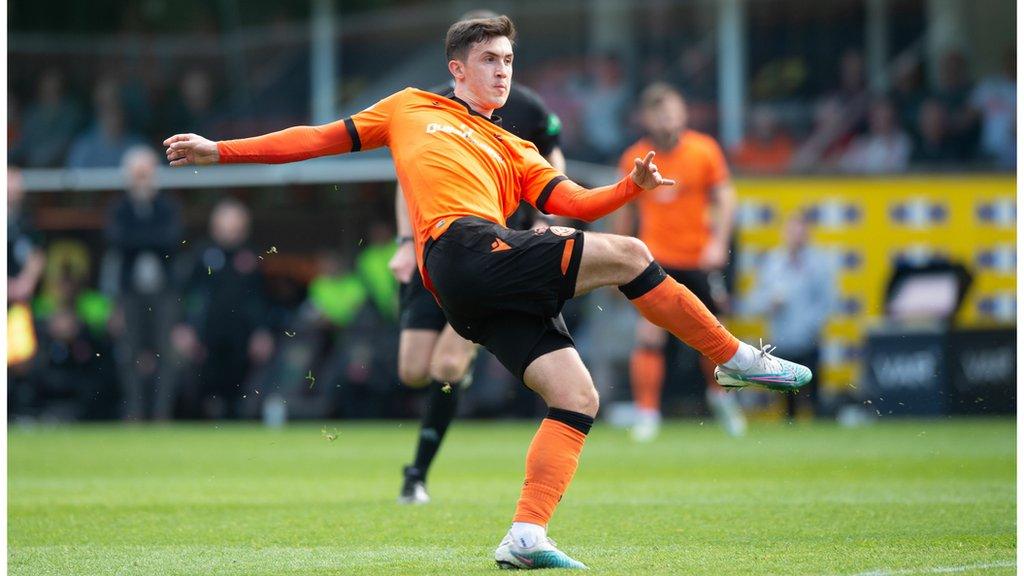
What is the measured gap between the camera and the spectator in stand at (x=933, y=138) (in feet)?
55.9

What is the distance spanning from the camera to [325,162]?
17.6m

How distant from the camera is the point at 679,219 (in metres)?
13.4

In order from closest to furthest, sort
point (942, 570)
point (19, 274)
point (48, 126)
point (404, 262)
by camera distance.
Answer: point (942, 570) < point (404, 262) < point (19, 274) < point (48, 126)

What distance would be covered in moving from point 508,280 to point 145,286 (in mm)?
10932

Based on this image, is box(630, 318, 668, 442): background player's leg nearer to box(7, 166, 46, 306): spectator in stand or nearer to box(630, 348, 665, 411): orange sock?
box(630, 348, 665, 411): orange sock

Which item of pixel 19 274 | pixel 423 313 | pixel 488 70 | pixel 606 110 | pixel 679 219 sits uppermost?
pixel 606 110

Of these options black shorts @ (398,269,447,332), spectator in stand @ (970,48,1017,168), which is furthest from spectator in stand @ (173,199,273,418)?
spectator in stand @ (970,48,1017,168)

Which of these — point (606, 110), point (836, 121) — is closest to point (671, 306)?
point (606, 110)

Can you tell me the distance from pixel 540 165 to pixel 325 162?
1162 cm

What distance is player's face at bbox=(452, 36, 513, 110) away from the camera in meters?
6.16

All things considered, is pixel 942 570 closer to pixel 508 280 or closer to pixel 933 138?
pixel 508 280

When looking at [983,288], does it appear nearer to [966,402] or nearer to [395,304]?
[966,402]

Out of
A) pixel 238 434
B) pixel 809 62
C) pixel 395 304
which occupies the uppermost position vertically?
pixel 809 62

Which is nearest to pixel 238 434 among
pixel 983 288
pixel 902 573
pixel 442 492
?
pixel 442 492
